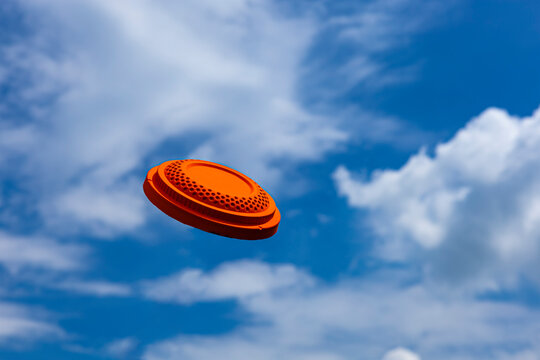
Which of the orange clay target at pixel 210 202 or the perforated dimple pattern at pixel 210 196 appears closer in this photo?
the orange clay target at pixel 210 202

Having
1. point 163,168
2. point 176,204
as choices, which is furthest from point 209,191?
point 163,168

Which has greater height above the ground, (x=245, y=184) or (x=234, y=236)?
(x=245, y=184)

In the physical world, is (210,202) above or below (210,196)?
below

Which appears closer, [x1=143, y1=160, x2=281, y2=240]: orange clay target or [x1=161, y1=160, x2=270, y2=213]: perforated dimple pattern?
[x1=143, y1=160, x2=281, y2=240]: orange clay target

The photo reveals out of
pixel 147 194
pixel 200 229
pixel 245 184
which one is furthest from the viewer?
pixel 245 184

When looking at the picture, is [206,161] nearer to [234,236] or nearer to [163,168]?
[163,168]
